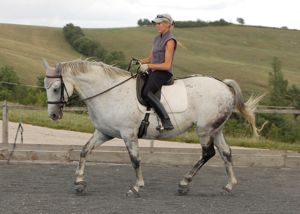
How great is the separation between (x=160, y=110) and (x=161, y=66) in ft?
1.94

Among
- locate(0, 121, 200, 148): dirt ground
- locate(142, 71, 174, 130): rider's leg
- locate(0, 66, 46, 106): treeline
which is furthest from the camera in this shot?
locate(0, 66, 46, 106): treeline

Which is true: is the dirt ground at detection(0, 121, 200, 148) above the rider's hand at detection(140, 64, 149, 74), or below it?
below

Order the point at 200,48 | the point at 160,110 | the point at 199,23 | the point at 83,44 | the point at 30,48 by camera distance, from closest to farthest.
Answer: the point at 160,110, the point at 30,48, the point at 83,44, the point at 200,48, the point at 199,23

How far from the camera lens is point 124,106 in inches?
303

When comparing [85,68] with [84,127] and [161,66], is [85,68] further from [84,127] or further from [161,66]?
[84,127]

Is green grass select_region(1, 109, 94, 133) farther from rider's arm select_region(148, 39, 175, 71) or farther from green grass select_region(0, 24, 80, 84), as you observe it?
green grass select_region(0, 24, 80, 84)

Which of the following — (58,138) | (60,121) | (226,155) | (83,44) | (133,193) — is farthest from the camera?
(83,44)

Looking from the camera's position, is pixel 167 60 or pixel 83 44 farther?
pixel 83 44

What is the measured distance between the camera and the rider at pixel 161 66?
7648 mm

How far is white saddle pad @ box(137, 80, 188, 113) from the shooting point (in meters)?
7.87

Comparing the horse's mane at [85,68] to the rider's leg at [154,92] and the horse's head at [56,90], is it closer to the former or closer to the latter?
the horse's head at [56,90]

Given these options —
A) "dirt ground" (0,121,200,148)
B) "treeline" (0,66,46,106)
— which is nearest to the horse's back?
"dirt ground" (0,121,200,148)

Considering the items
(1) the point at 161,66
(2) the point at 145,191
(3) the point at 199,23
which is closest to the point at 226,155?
(2) the point at 145,191

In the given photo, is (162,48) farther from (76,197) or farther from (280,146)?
(280,146)
